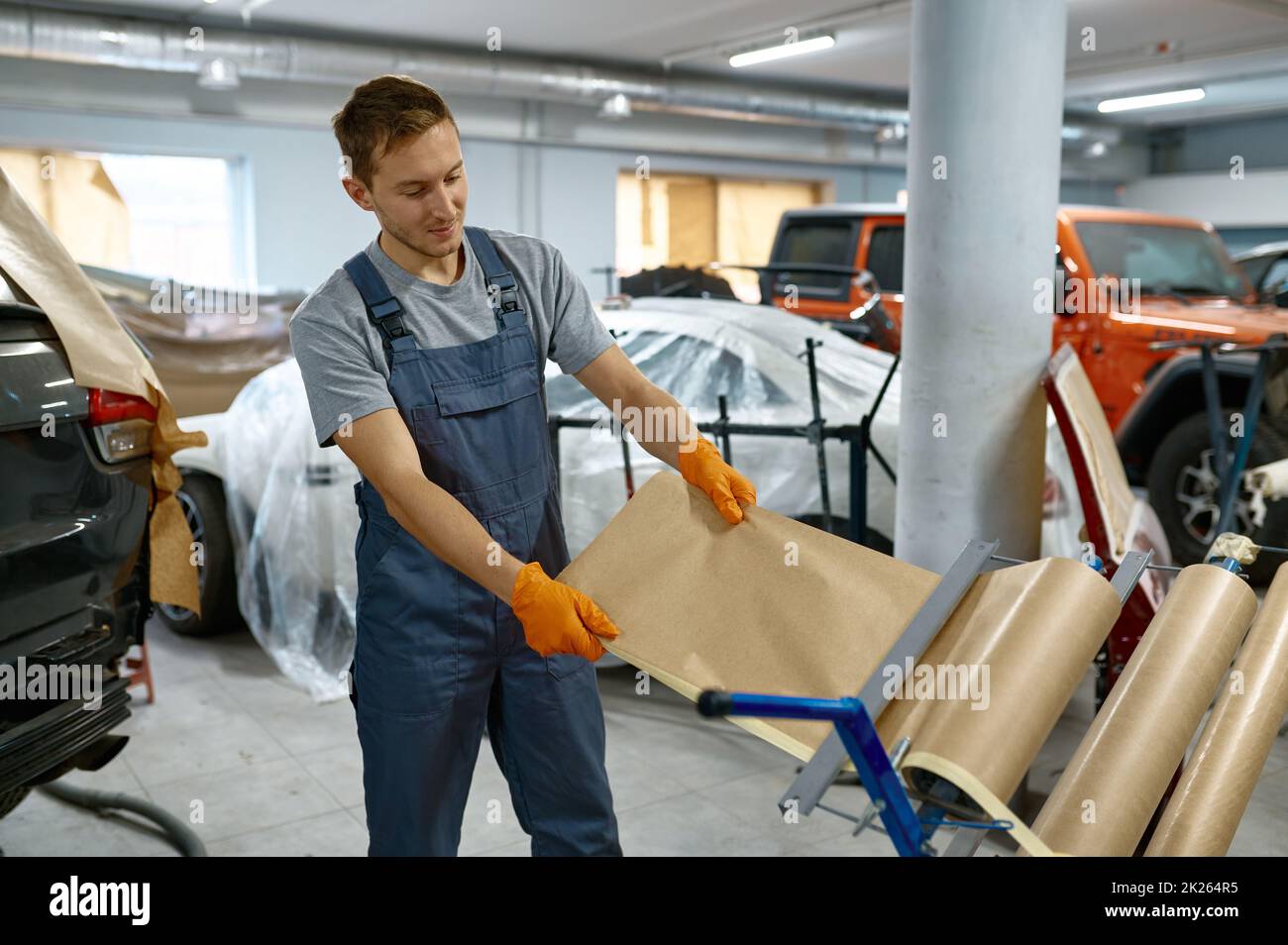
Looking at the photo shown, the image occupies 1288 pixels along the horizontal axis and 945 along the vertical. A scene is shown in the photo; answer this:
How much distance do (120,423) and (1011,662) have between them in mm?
2070

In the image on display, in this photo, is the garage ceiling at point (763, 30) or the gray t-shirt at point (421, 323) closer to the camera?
the gray t-shirt at point (421, 323)

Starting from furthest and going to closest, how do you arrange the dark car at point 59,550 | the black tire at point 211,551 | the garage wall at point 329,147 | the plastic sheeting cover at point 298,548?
the garage wall at point 329,147, the black tire at point 211,551, the plastic sheeting cover at point 298,548, the dark car at point 59,550

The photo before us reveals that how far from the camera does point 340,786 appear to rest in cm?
338

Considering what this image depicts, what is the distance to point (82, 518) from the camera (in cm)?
251

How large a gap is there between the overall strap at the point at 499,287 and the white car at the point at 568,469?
6.80ft

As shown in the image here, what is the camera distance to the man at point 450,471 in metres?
1.83

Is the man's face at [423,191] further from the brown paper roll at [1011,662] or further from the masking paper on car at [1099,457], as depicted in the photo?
the masking paper on car at [1099,457]

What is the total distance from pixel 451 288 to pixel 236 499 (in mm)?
2709

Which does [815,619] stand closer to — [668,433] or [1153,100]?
[668,433]

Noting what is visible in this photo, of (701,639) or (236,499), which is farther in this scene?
(236,499)

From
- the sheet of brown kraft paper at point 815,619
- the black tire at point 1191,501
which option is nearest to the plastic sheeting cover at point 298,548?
the sheet of brown kraft paper at point 815,619
